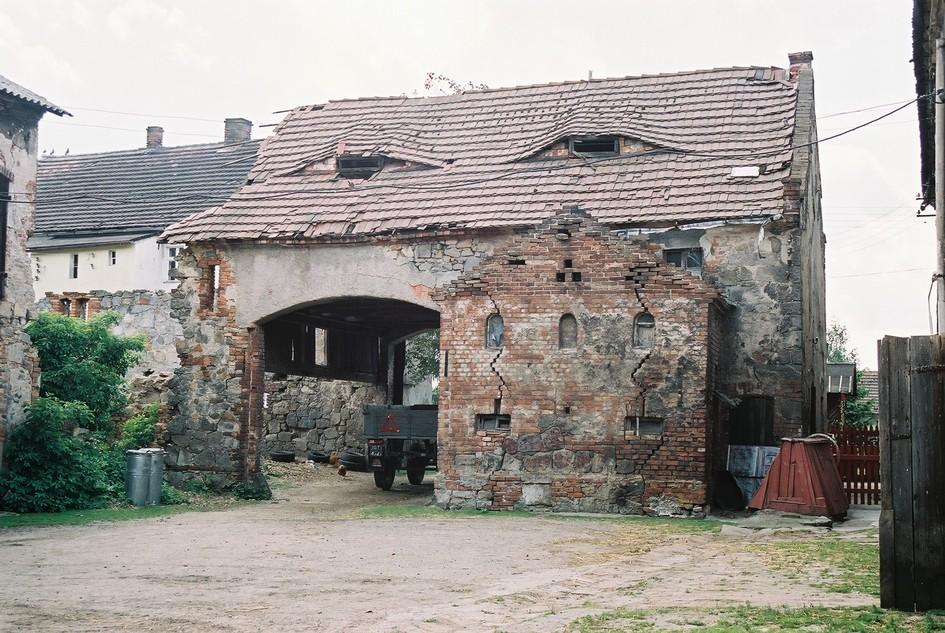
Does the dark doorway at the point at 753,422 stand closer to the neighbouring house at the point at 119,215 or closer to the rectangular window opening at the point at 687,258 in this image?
the rectangular window opening at the point at 687,258

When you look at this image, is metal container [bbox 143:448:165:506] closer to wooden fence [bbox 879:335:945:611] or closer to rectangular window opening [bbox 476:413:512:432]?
rectangular window opening [bbox 476:413:512:432]

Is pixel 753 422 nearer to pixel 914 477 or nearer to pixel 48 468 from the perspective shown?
pixel 48 468

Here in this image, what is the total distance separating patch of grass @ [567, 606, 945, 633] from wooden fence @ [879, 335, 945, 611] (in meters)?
0.22

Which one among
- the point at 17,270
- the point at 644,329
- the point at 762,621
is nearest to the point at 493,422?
the point at 644,329

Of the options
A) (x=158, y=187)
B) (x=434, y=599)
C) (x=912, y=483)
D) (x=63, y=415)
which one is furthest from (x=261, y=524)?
(x=158, y=187)

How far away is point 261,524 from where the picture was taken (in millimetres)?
16156

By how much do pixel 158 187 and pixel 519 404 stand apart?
2120 centimetres

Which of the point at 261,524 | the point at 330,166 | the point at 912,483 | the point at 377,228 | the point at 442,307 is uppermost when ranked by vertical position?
the point at 330,166

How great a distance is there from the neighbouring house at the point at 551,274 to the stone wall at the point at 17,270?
378 cm

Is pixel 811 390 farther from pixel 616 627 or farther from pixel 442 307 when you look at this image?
pixel 616 627

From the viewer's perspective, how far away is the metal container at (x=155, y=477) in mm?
18734

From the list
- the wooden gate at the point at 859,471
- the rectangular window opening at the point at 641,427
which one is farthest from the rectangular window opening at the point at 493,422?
the wooden gate at the point at 859,471

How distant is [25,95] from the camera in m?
17.5

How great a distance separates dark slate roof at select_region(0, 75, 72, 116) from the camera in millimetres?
17172
